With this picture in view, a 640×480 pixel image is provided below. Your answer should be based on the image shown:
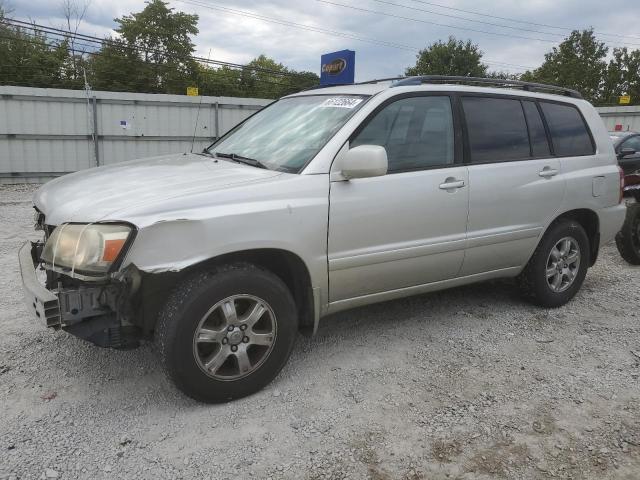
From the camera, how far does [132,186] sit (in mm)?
2852

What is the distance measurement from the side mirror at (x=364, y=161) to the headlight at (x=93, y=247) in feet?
4.03

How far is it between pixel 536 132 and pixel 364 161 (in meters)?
1.95

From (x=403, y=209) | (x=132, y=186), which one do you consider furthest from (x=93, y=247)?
(x=403, y=209)

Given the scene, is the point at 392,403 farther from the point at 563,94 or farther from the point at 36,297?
the point at 563,94

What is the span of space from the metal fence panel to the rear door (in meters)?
9.87

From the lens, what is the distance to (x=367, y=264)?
3.19 metres

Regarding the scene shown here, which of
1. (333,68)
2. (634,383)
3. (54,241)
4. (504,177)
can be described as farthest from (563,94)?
(333,68)

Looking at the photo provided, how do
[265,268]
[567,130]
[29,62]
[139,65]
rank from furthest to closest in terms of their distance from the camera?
[139,65], [29,62], [567,130], [265,268]

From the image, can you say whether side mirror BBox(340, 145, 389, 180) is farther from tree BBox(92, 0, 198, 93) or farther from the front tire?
tree BBox(92, 0, 198, 93)

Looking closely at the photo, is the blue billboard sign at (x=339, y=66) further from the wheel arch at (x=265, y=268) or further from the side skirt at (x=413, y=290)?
the wheel arch at (x=265, y=268)

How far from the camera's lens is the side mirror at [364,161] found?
291cm

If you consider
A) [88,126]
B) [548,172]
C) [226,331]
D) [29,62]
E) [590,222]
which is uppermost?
[29,62]

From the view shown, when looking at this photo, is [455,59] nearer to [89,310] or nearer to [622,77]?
[622,77]

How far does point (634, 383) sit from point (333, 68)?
9447 millimetres
